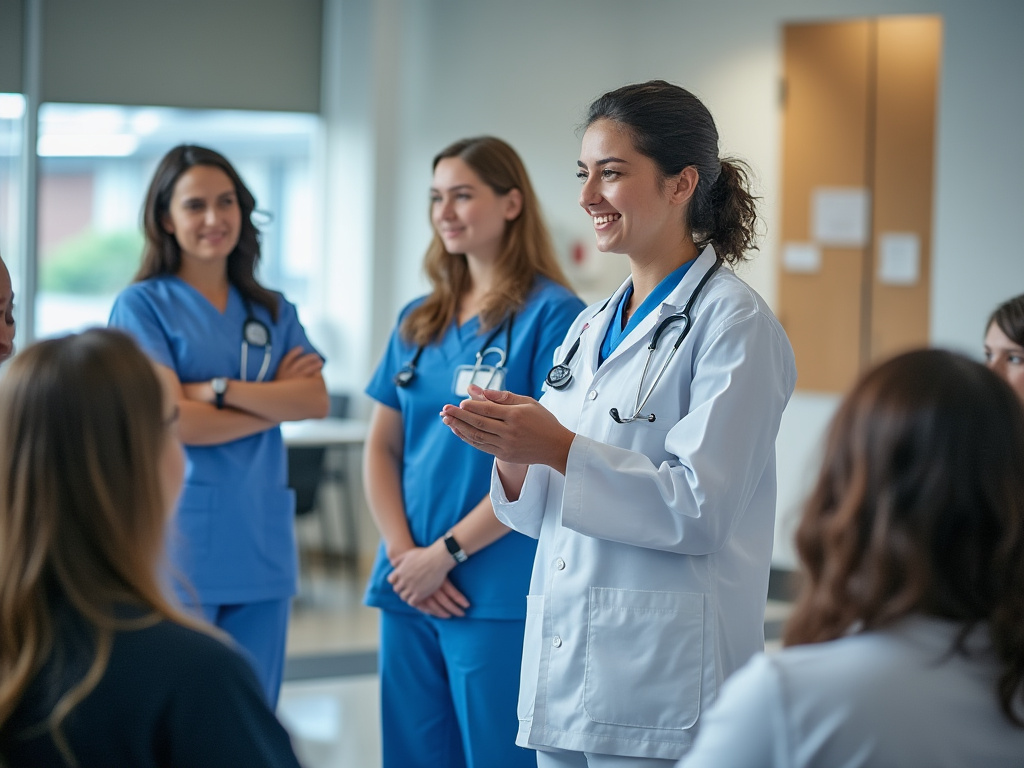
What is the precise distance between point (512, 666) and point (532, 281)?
31.2 inches

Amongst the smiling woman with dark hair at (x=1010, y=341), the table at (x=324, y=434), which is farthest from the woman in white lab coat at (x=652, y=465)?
the table at (x=324, y=434)

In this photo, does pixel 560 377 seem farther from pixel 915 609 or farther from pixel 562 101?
pixel 562 101

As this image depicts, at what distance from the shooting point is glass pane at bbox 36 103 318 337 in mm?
5066

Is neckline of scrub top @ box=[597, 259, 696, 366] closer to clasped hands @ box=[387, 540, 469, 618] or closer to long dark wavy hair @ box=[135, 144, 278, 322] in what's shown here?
clasped hands @ box=[387, 540, 469, 618]

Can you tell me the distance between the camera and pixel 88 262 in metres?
6.74

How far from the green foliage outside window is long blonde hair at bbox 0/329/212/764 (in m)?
6.03

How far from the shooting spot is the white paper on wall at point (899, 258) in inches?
191

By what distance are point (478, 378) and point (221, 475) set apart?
617 millimetres

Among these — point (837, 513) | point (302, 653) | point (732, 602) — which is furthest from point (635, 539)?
point (302, 653)

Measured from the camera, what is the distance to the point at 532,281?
2266 millimetres

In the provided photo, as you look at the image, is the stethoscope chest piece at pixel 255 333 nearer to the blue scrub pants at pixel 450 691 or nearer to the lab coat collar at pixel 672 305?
the blue scrub pants at pixel 450 691

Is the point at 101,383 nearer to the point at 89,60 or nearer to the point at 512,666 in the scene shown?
the point at 512,666

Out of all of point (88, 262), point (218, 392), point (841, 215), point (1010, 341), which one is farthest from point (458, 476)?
point (88, 262)

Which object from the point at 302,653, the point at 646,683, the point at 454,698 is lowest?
the point at 302,653
